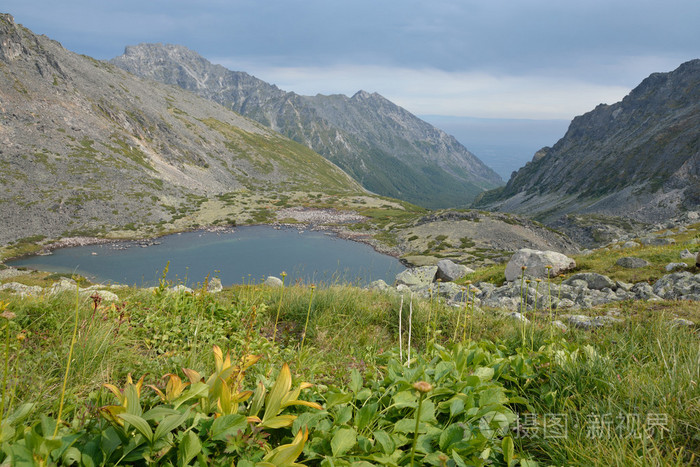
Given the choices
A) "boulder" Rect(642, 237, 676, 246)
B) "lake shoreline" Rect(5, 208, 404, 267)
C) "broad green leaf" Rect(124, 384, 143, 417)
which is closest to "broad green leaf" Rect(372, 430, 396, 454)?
"broad green leaf" Rect(124, 384, 143, 417)

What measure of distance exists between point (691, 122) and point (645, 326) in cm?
17249

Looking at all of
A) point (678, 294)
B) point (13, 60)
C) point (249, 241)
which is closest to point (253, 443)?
point (678, 294)

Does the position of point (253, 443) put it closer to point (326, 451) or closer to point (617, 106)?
point (326, 451)

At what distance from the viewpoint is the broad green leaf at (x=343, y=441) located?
9.20 feet

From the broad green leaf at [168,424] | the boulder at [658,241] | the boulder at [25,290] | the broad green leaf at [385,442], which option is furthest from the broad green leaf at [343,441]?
the boulder at [658,241]

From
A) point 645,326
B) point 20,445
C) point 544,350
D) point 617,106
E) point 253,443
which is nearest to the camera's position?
point 20,445

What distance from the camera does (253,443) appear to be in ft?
8.97

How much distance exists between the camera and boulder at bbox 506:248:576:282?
19188mm

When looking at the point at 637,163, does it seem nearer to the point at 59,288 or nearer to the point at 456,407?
the point at 456,407

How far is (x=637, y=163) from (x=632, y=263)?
15156cm

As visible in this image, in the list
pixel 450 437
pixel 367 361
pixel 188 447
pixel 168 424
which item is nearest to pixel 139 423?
pixel 168 424

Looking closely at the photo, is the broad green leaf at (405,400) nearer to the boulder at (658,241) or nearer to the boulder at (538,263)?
the boulder at (538,263)

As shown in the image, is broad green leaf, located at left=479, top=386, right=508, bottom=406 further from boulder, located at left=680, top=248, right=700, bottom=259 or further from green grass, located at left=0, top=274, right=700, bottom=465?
boulder, located at left=680, top=248, right=700, bottom=259

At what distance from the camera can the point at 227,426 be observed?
270 cm
